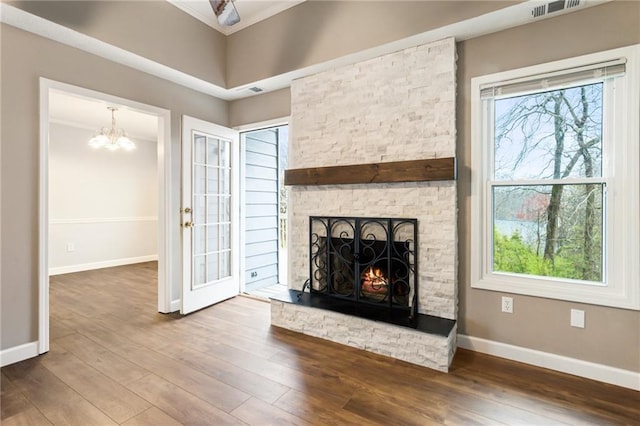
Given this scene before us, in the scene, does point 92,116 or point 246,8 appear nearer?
point 246,8

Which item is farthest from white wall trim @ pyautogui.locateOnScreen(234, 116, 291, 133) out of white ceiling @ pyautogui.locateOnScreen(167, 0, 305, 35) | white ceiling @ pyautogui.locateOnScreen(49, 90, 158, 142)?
white ceiling @ pyautogui.locateOnScreen(49, 90, 158, 142)

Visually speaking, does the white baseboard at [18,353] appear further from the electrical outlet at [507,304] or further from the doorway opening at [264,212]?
the electrical outlet at [507,304]

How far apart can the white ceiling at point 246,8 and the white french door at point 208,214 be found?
3.55 feet

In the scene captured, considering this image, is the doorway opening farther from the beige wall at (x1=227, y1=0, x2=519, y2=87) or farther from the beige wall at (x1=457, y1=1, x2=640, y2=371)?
the beige wall at (x1=457, y1=1, x2=640, y2=371)

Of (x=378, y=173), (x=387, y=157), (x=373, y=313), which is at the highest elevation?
(x=387, y=157)

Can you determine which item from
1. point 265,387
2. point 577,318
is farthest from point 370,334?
point 577,318

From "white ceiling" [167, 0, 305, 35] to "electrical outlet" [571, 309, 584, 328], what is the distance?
355 centimetres

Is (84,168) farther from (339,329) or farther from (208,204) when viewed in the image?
(339,329)

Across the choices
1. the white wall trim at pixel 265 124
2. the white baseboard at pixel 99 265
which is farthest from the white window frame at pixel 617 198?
the white baseboard at pixel 99 265

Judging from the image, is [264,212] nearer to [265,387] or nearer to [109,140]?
[109,140]

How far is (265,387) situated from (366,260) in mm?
1399

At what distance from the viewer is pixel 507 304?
239 centimetres

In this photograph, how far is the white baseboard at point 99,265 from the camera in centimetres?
518

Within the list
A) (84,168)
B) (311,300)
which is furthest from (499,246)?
(84,168)
